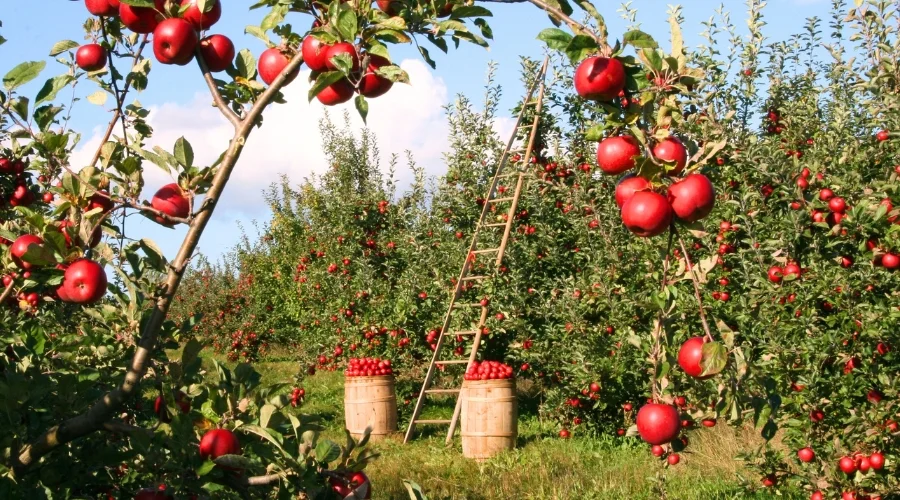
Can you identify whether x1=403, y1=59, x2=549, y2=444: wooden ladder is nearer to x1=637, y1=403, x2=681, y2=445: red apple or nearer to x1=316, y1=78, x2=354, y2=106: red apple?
x1=637, y1=403, x2=681, y2=445: red apple

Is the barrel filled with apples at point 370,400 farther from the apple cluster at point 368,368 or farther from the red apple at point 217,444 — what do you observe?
the red apple at point 217,444

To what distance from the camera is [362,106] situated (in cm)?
125

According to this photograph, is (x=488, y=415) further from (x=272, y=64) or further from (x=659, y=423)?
(x=272, y=64)

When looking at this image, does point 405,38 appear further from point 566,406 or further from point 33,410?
point 566,406

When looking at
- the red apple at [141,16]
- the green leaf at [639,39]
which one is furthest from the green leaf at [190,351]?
the green leaf at [639,39]

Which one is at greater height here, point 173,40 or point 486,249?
point 486,249

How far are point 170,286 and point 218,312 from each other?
663 inches

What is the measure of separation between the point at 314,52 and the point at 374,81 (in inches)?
4.1

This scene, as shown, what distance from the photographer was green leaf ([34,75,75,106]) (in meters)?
1.57

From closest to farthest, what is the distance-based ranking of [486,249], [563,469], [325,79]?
[325,79], [563,469], [486,249]

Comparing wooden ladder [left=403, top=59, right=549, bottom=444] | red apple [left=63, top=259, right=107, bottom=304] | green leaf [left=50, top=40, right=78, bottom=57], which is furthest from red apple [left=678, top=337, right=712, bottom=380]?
wooden ladder [left=403, top=59, right=549, bottom=444]

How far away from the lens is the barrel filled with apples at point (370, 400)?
8.01 metres

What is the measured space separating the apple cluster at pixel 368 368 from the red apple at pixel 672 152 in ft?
23.1

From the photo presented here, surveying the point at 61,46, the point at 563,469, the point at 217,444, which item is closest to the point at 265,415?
the point at 217,444
